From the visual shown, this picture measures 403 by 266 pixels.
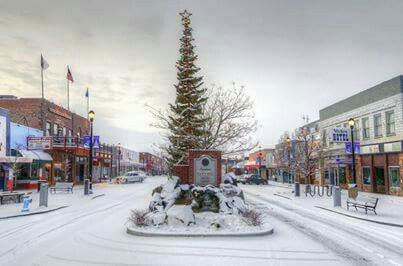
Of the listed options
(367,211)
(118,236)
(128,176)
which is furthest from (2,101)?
(367,211)

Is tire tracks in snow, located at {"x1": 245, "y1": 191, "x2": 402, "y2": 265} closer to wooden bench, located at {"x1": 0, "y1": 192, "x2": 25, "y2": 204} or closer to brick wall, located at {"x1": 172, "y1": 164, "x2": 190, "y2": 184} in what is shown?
brick wall, located at {"x1": 172, "y1": 164, "x2": 190, "y2": 184}

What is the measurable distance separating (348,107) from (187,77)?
19.7 m

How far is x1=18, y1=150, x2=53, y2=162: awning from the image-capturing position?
124 feet

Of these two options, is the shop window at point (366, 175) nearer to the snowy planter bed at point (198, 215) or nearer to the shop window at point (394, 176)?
the shop window at point (394, 176)

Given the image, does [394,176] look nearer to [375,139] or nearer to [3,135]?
[375,139]

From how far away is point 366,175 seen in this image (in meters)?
36.8

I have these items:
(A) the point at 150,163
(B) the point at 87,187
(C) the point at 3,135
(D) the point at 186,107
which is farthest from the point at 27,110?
(A) the point at 150,163

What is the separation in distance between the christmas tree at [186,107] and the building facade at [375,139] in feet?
49.0

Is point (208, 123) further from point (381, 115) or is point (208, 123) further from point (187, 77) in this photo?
point (381, 115)

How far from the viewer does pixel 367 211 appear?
21484 mm

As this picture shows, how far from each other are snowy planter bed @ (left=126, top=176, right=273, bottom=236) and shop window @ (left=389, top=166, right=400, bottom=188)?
59.9 ft

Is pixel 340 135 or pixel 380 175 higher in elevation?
pixel 340 135

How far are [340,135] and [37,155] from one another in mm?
30898

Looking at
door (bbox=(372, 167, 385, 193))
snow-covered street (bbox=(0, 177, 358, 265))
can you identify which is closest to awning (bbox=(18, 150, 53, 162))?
snow-covered street (bbox=(0, 177, 358, 265))
